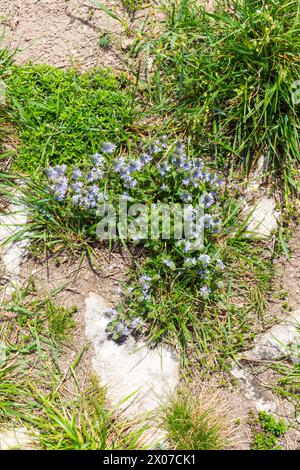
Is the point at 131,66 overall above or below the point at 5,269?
above

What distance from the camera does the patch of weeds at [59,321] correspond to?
3627 millimetres

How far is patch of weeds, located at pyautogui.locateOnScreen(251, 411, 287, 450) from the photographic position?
3465 millimetres

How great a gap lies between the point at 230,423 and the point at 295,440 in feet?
1.49

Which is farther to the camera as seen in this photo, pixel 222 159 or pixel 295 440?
pixel 222 159

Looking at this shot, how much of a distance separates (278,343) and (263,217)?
923 millimetres

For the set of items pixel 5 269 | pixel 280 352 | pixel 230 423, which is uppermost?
pixel 5 269

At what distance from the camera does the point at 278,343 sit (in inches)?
142

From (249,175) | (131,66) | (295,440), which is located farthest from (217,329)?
(131,66)

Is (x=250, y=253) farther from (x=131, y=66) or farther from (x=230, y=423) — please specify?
(x=131, y=66)

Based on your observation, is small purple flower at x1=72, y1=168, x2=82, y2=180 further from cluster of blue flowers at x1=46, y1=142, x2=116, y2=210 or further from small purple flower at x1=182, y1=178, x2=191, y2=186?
small purple flower at x1=182, y1=178, x2=191, y2=186

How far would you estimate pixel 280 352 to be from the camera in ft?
11.8

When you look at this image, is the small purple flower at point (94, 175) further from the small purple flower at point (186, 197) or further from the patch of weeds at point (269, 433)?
the patch of weeds at point (269, 433)

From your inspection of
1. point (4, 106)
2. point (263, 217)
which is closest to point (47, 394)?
point (263, 217)

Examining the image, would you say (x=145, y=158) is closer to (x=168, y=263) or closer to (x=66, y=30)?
(x=168, y=263)
